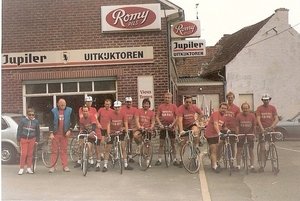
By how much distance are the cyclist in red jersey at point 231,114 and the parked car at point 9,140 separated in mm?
3490

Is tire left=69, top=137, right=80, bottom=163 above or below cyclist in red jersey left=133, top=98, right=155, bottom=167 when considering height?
below

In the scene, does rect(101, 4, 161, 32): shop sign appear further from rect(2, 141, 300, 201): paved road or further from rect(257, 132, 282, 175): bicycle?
rect(257, 132, 282, 175): bicycle

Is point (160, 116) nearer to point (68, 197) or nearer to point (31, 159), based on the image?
point (31, 159)

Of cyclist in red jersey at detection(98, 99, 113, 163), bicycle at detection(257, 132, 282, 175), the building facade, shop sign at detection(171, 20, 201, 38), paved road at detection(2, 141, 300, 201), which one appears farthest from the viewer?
shop sign at detection(171, 20, 201, 38)

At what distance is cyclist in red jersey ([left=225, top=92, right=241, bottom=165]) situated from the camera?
295 inches

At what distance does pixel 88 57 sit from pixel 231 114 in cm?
378

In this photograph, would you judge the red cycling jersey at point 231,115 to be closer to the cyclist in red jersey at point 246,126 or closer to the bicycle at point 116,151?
the cyclist in red jersey at point 246,126

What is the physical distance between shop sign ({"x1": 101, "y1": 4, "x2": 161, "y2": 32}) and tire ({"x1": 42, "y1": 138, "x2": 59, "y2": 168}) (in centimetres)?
310

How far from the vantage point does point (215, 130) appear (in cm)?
755

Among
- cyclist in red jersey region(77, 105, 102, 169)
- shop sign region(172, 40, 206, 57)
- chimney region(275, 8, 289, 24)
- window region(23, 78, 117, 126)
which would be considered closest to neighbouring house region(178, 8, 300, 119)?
chimney region(275, 8, 289, 24)

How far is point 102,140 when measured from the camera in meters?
8.22

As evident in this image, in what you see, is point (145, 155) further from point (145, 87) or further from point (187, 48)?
point (187, 48)

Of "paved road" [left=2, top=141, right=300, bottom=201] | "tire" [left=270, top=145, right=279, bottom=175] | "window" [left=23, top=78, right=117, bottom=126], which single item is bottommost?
"paved road" [left=2, top=141, right=300, bottom=201]

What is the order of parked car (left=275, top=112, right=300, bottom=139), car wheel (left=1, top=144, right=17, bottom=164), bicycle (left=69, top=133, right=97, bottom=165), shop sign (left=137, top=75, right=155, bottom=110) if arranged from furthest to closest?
1. shop sign (left=137, top=75, right=155, bottom=110)
2. bicycle (left=69, top=133, right=97, bottom=165)
3. car wheel (left=1, top=144, right=17, bottom=164)
4. parked car (left=275, top=112, right=300, bottom=139)
